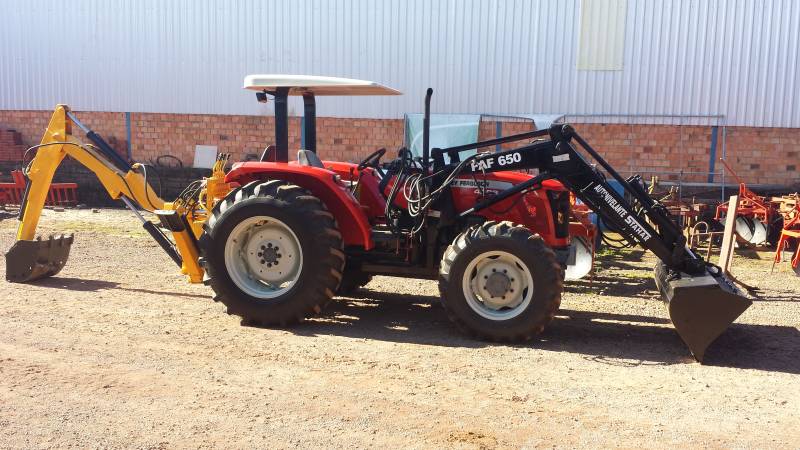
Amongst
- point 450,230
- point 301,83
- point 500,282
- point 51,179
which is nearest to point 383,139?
point 51,179

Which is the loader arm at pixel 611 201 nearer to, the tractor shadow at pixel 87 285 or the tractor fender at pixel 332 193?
the tractor fender at pixel 332 193

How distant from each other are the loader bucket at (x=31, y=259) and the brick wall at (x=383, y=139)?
26.0 feet

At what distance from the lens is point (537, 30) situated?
1421 centimetres

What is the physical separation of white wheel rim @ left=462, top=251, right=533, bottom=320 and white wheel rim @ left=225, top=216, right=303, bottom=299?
1494 millimetres

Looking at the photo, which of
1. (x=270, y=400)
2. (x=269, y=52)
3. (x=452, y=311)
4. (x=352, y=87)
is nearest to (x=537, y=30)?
(x=269, y=52)

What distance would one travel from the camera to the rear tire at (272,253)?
555 cm

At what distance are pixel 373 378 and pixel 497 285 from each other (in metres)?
1.36

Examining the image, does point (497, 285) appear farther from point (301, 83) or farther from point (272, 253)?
point (301, 83)

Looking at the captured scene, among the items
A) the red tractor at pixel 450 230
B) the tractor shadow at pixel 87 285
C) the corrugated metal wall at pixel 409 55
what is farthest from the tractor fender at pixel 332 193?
the corrugated metal wall at pixel 409 55

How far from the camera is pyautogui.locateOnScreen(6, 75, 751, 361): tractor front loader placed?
5211 millimetres

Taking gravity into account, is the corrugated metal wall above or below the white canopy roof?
above

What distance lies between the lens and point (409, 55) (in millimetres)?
14758

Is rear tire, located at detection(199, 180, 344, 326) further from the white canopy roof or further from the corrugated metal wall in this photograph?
the corrugated metal wall

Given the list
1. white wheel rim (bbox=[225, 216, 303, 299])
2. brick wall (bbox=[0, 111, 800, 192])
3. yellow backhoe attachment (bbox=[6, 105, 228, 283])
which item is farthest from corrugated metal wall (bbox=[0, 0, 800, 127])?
white wheel rim (bbox=[225, 216, 303, 299])
